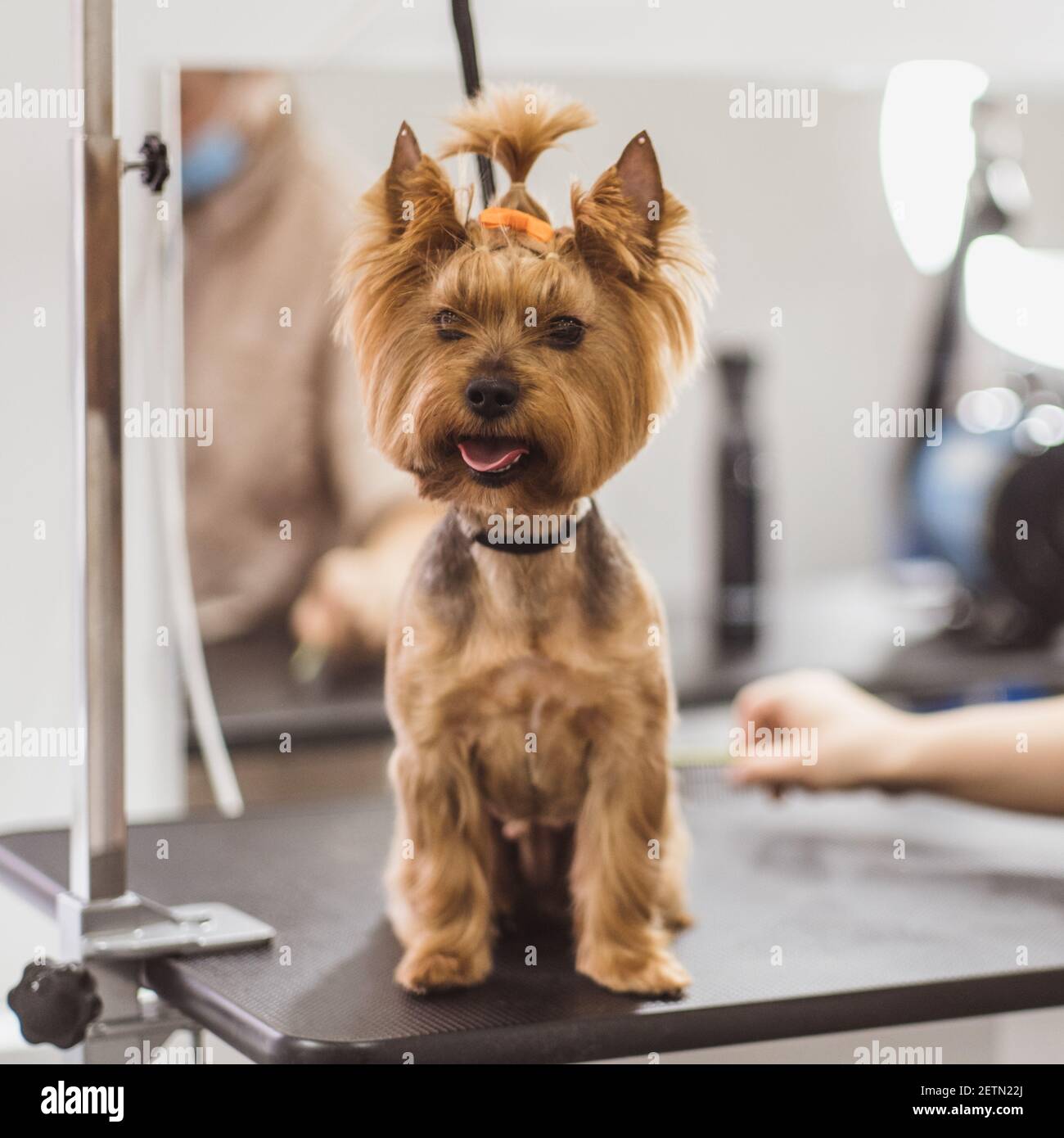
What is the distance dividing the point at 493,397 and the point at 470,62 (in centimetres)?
23

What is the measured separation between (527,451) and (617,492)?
201cm

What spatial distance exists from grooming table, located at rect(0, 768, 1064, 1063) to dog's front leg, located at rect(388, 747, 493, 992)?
0.02m

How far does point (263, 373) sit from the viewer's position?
2.25 m

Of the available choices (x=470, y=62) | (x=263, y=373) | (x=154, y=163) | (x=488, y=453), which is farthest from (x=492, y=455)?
(x=263, y=373)

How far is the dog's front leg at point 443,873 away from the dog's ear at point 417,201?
30cm

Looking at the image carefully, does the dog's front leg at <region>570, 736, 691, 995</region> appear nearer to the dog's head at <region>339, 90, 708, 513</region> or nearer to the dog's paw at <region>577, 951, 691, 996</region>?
the dog's paw at <region>577, 951, 691, 996</region>

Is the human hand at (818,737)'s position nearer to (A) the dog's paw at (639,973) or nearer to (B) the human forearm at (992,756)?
(B) the human forearm at (992,756)

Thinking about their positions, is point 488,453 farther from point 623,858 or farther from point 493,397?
point 623,858

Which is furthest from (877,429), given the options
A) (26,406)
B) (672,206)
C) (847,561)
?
(672,206)

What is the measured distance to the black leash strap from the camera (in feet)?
2.61

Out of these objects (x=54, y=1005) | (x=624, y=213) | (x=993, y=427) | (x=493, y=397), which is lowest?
(x=54, y=1005)

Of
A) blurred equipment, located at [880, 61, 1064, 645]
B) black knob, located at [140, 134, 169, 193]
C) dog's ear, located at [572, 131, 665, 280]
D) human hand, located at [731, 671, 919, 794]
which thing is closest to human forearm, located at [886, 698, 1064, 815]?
human hand, located at [731, 671, 919, 794]

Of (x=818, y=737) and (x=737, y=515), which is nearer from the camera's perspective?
(x=818, y=737)

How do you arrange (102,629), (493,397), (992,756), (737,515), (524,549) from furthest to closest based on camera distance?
(737,515), (992,756), (102,629), (524,549), (493,397)
